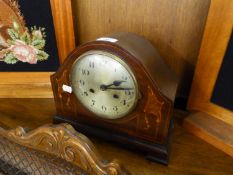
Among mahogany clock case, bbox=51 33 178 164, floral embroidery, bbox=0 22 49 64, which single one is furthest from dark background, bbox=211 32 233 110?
floral embroidery, bbox=0 22 49 64

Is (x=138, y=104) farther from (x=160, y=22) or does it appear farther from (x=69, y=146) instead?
(x=160, y=22)

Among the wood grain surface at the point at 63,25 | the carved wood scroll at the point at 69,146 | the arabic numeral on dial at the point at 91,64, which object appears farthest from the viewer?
the wood grain surface at the point at 63,25

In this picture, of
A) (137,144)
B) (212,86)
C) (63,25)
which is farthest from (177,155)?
(63,25)

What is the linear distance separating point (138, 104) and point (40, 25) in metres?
0.48

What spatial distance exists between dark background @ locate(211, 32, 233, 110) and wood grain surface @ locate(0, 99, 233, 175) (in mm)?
147

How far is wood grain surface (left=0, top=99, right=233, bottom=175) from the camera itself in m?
0.74

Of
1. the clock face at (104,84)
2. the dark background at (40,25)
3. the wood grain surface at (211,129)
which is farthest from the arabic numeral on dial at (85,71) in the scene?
the wood grain surface at (211,129)

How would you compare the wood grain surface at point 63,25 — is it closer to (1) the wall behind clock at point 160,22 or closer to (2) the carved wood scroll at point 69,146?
(1) the wall behind clock at point 160,22

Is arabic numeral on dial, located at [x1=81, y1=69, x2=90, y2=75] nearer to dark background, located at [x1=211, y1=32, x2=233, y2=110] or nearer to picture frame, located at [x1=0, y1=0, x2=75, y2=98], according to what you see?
picture frame, located at [x1=0, y1=0, x2=75, y2=98]

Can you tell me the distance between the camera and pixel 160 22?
920mm

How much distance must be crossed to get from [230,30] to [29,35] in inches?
27.2

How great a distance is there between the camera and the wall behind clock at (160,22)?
882 millimetres

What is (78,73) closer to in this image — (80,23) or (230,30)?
(80,23)

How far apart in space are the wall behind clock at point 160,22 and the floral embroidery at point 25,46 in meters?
0.16
